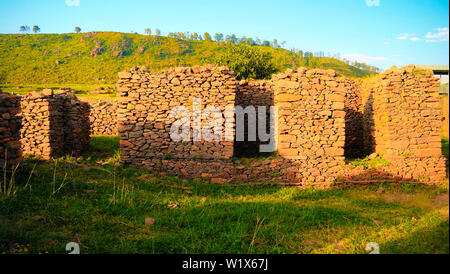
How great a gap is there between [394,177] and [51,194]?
9.12m

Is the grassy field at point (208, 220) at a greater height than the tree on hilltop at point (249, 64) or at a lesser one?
lesser

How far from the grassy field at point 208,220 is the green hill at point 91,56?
1882 cm

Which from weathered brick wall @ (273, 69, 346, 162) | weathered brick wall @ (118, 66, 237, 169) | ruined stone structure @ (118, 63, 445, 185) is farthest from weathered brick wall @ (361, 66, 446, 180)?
weathered brick wall @ (118, 66, 237, 169)

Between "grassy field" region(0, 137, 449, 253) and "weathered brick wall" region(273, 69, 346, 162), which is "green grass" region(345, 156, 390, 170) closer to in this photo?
"weathered brick wall" region(273, 69, 346, 162)

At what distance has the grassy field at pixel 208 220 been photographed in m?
3.05

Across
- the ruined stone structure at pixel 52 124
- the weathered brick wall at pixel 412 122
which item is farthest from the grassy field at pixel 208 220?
the ruined stone structure at pixel 52 124

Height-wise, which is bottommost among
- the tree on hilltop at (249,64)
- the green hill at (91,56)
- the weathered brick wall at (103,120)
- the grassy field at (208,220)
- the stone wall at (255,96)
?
the grassy field at (208,220)

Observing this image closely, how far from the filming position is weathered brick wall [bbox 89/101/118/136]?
17.0 meters

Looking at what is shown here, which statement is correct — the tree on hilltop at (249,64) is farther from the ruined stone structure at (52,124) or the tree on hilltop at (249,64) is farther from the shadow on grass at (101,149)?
the ruined stone structure at (52,124)

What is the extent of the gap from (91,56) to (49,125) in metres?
37.5

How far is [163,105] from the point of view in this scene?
27.1ft

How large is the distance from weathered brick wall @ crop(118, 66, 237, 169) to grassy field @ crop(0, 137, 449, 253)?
1.42 m

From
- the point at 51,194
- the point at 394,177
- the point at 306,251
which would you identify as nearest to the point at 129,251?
the point at 306,251
